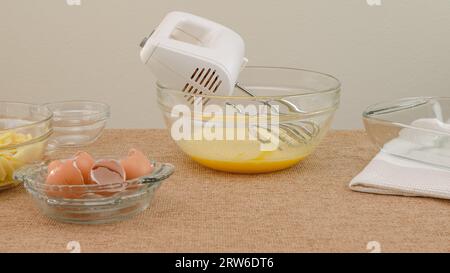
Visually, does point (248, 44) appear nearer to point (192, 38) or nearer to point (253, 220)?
point (192, 38)

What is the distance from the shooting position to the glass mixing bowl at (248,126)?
0.99 m

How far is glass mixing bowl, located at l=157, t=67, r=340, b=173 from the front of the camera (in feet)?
3.26

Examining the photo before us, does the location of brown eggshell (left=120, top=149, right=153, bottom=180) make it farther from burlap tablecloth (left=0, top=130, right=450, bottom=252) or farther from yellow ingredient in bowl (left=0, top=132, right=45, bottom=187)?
yellow ingredient in bowl (left=0, top=132, right=45, bottom=187)

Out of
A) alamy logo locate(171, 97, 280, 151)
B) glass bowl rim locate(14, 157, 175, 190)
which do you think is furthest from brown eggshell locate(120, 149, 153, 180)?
alamy logo locate(171, 97, 280, 151)

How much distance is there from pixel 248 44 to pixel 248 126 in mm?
1243

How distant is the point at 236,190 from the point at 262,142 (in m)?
0.08

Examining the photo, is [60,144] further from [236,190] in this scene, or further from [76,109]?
[236,190]

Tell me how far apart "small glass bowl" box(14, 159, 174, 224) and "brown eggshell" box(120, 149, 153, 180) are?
0.04 ft

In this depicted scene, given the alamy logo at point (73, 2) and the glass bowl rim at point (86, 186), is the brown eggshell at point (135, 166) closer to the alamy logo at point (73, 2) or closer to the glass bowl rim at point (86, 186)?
the glass bowl rim at point (86, 186)

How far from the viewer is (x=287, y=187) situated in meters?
0.99

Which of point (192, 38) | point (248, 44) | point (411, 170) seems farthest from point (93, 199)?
point (248, 44)

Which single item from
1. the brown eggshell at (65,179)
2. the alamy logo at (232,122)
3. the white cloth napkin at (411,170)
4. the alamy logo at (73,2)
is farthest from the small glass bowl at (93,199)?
the alamy logo at (73,2)

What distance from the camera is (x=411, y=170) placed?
0.99 m
